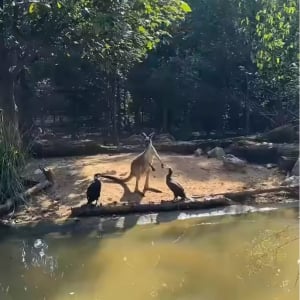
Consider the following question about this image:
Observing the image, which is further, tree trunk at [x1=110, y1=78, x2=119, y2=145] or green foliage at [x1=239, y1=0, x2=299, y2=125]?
tree trunk at [x1=110, y1=78, x2=119, y2=145]

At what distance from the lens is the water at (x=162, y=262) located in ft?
16.1

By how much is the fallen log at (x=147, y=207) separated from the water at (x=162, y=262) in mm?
544

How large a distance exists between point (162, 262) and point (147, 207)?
2.14 metres

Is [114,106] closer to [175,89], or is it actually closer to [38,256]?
[175,89]

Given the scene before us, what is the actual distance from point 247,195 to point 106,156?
5.44 m

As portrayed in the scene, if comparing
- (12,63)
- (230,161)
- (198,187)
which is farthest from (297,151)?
(12,63)

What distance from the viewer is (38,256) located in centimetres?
612

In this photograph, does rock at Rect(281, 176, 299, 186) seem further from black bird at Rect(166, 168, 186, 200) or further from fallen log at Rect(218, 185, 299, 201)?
black bird at Rect(166, 168, 186, 200)

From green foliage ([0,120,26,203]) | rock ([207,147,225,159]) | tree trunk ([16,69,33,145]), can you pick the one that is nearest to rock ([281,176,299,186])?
rock ([207,147,225,159])

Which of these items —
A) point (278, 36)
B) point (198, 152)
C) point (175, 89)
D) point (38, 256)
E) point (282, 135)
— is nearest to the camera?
point (278, 36)

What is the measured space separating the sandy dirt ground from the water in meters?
1.45

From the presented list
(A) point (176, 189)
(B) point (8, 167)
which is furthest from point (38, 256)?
(A) point (176, 189)

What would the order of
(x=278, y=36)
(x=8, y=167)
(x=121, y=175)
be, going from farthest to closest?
(x=121, y=175), (x=8, y=167), (x=278, y=36)

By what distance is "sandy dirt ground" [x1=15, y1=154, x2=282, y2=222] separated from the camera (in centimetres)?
853
